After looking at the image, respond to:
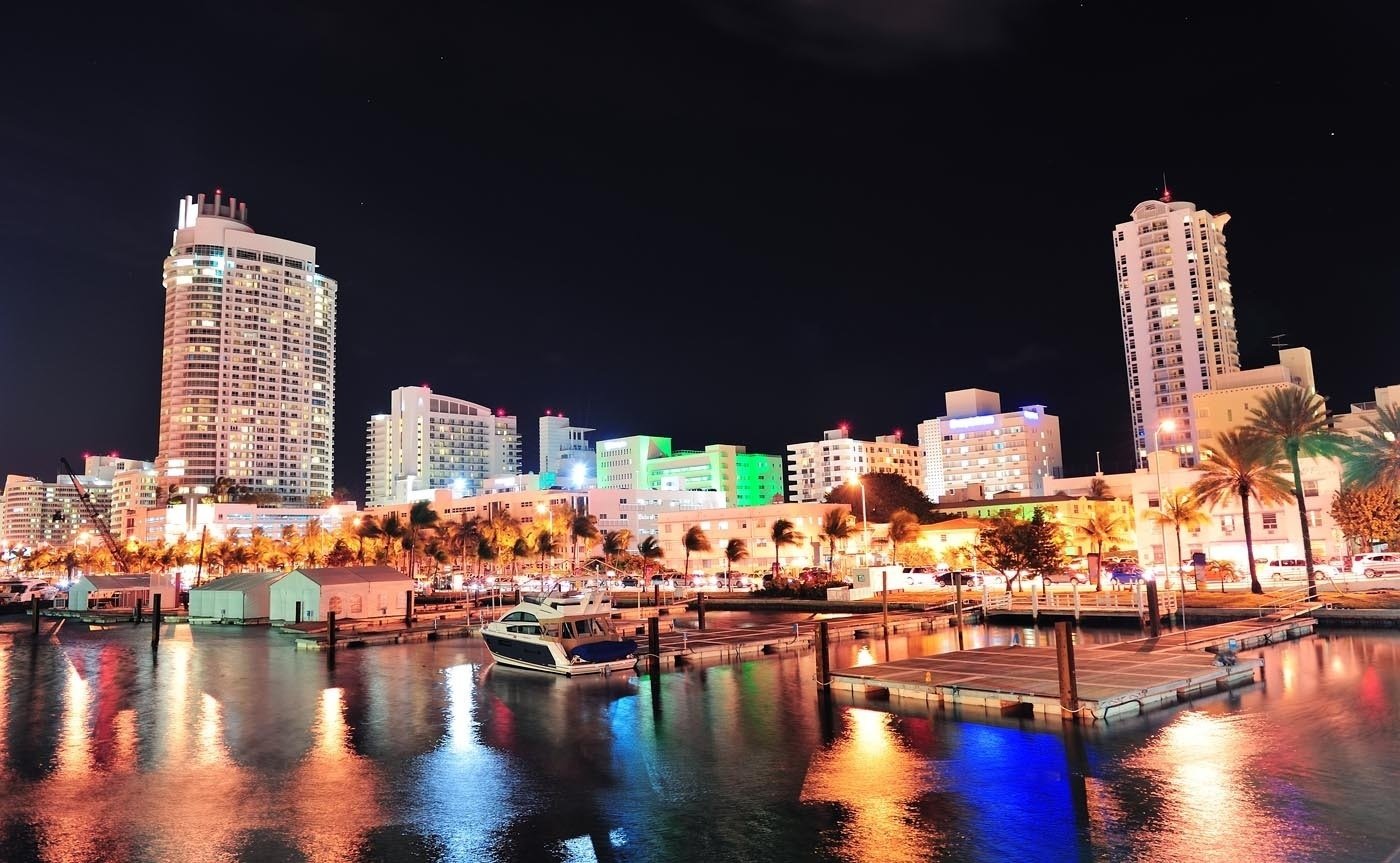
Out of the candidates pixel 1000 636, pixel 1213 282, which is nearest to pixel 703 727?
pixel 1000 636

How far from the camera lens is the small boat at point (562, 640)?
3800 centimetres

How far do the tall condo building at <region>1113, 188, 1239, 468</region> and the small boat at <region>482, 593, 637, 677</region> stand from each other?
151909 mm

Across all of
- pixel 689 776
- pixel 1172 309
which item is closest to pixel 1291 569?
pixel 689 776

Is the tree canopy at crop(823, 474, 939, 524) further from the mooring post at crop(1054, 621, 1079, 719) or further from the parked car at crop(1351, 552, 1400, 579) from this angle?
the mooring post at crop(1054, 621, 1079, 719)

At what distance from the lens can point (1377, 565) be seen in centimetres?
5703

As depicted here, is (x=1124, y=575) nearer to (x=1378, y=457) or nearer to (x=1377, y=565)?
(x=1377, y=565)

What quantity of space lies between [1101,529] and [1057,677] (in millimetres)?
55991

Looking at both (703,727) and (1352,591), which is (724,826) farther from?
(1352,591)

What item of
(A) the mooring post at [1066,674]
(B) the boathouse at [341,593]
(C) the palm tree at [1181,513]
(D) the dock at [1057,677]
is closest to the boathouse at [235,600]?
(B) the boathouse at [341,593]

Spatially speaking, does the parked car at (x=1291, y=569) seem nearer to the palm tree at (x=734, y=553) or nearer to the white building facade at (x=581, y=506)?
the palm tree at (x=734, y=553)

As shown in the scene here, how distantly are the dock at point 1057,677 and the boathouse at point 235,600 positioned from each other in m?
57.3

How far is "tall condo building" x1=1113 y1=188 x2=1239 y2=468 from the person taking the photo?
17100 centimetres

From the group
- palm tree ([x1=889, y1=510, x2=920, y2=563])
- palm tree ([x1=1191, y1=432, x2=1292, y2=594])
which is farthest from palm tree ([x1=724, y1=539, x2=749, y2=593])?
palm tree ([x1=1191, y1=432, x2=1292, y2=594])

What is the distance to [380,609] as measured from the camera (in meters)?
67.6
